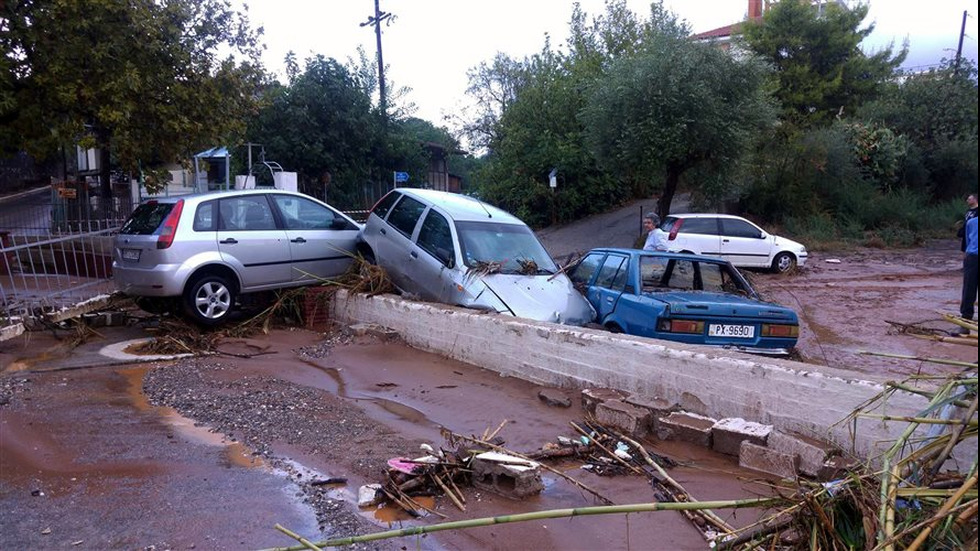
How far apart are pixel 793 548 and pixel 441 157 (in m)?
35.0

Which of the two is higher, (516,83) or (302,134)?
(516,83)

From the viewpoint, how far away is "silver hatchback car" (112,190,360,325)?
8.88m

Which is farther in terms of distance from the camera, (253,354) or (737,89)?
(737,89)

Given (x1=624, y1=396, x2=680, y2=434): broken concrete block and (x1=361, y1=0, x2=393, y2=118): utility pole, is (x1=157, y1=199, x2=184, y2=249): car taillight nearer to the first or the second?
(x1=624, y1=396, x2=680, y2=434): broken concrete block

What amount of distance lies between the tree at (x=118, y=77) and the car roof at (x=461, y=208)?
170 inches

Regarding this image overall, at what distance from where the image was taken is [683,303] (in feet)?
24.4

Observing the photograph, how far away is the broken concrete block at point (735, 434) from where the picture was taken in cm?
511

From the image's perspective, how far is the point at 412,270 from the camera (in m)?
9.65

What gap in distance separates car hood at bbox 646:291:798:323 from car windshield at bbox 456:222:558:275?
1.79 meters

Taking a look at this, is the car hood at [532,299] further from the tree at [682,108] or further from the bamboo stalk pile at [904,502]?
the tree at [682,108]

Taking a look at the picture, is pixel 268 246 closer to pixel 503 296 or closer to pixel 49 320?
pixel 49 320

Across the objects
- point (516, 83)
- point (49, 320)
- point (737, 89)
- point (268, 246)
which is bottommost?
point (49, 320)

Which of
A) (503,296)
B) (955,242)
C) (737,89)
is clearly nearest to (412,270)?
(503,296)

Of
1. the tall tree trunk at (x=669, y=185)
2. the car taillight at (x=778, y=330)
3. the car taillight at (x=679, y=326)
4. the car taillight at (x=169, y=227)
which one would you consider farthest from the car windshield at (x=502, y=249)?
the tall tree trunk at (x=669, y=185)
